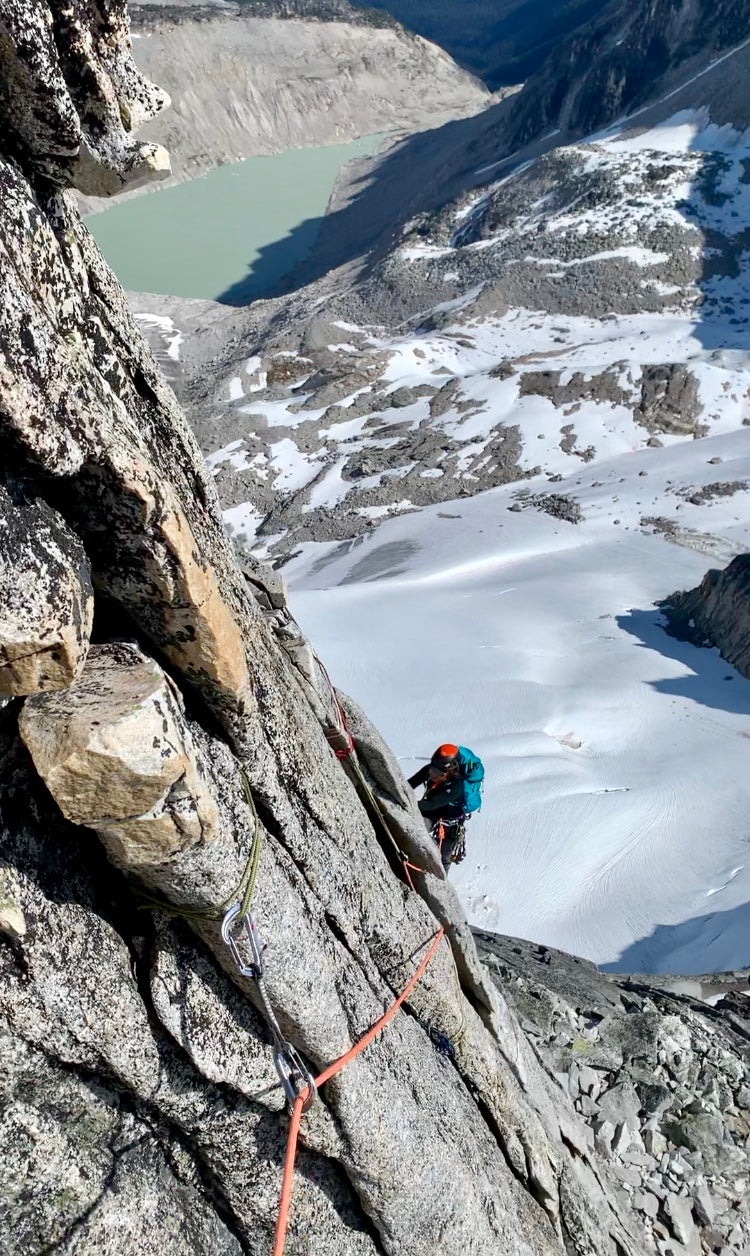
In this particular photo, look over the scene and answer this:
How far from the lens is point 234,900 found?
3410mm

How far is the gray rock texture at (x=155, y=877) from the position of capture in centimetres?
276

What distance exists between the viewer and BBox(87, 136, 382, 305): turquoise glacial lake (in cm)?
7175

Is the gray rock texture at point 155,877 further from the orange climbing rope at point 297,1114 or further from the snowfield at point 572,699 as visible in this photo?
the snowfield at point 572,699

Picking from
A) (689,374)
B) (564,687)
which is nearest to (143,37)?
(689,374)

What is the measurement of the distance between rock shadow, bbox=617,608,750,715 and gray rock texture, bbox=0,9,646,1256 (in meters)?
16.7

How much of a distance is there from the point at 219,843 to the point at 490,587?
81.2 ft

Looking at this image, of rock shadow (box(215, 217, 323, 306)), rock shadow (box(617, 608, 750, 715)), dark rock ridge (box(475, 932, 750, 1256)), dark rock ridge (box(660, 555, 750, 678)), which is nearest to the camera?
dark rock ridge (box(475, 932, 750, 1256))

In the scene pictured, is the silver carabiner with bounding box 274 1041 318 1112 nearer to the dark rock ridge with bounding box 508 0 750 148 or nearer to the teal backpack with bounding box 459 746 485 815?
the teal backpack with bounding box 459 746 485 815

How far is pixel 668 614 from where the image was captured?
25.3 meters

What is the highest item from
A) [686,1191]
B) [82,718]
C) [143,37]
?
[143,37]

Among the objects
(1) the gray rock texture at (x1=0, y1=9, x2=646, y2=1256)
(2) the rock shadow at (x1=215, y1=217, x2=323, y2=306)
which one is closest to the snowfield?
(1) the gray rock texture at (x1=0, y1=9, x2=646, y2=1256)

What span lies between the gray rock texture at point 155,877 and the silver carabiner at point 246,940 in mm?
53

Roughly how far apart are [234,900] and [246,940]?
7.8 inches

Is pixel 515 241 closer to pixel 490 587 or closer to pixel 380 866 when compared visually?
pixel 490 587
